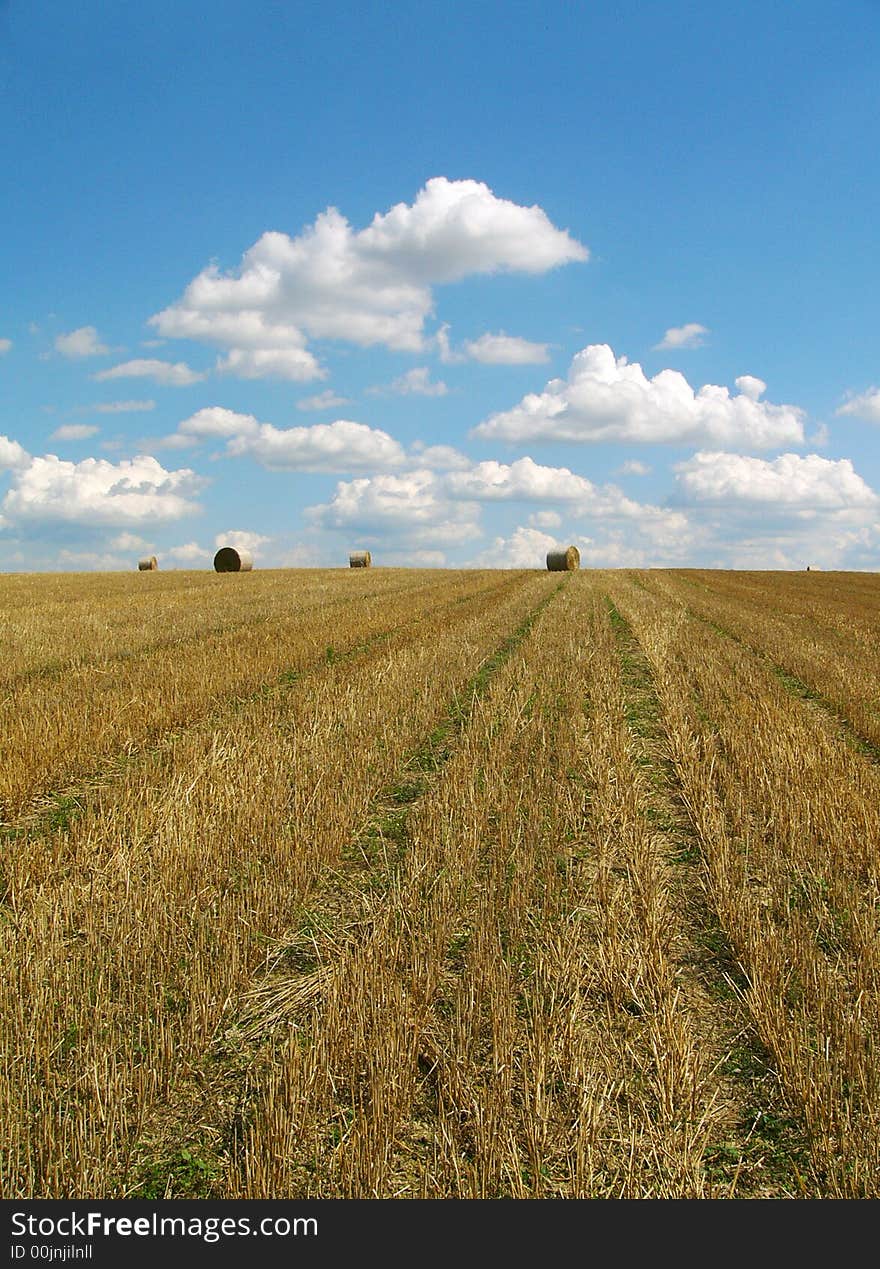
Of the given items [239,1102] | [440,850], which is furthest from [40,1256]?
[440,850]

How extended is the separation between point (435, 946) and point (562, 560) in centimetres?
3952

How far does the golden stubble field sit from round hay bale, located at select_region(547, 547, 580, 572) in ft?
107

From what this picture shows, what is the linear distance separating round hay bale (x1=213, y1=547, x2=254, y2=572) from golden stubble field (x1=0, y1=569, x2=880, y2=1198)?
31.3 meters

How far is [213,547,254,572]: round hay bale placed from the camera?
41.5 metres

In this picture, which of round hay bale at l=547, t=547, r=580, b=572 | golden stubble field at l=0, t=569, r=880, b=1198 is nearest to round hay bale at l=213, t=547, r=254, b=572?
round hay bale at l=547, t=547, r=580, b=572

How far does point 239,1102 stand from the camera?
3.47m

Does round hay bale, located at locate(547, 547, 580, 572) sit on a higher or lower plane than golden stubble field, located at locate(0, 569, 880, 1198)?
higher

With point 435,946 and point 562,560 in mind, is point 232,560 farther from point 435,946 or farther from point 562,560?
point 435,946

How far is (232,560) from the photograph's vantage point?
136 ft

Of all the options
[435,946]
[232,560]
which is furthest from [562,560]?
[435,946]

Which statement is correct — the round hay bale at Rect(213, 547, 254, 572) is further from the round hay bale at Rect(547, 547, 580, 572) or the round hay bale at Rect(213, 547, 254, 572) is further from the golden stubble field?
the golden stubble field

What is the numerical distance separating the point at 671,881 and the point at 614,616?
15700 millimetres

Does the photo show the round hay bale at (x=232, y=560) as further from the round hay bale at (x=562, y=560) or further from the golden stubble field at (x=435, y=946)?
the golden stubble field at (x=435, y=946)

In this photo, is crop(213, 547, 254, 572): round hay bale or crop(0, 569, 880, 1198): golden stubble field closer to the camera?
crop(0, 569, 880, 1198): golden stubble field
